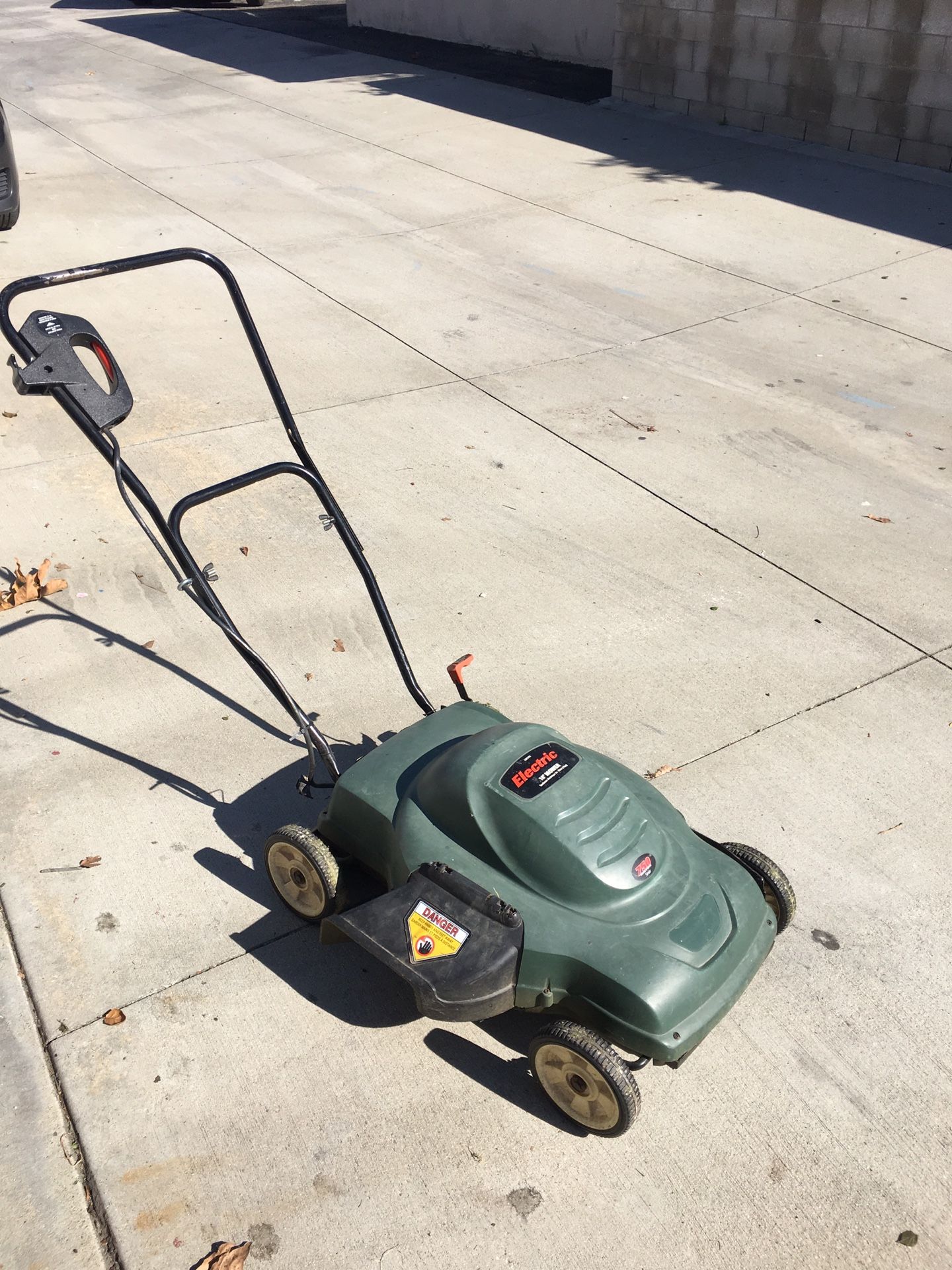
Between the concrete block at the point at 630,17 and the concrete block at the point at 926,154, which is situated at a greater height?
the concrete block at the point at 630,17

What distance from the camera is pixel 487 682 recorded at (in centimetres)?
434

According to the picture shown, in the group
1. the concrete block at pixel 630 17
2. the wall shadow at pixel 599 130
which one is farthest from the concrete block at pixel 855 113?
the concrete block at pixel 630 17

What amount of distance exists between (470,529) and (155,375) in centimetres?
257

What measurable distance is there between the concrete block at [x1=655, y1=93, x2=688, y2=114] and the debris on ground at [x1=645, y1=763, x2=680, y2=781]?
34.4 feet

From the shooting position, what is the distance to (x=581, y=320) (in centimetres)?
754

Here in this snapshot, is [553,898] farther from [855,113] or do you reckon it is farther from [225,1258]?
[855,113]

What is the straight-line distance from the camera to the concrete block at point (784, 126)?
37.0ft

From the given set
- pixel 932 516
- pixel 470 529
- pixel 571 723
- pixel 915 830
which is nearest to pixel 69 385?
pixel 571 723

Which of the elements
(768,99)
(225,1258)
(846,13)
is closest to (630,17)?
(768,99)

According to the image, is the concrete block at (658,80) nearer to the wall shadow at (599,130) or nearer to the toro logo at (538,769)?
the wall shadow at (599,130)

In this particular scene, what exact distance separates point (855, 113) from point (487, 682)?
28.7 feet

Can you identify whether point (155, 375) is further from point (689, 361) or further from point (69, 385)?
point (69, 385)

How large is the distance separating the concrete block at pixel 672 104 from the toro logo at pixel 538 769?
11325 millimetres

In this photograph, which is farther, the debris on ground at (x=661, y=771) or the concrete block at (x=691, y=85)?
the concrete block at (x=691, y=85)
